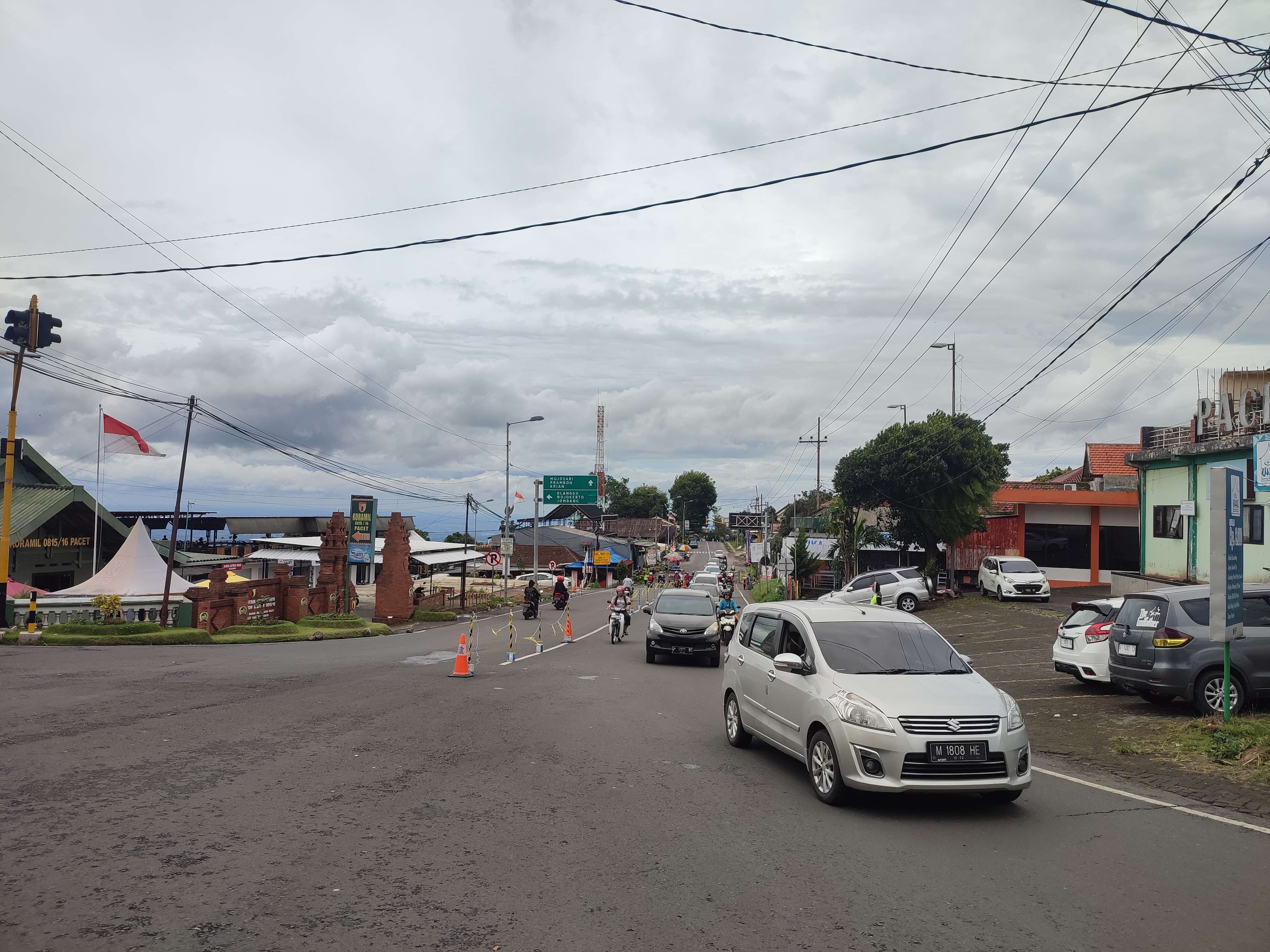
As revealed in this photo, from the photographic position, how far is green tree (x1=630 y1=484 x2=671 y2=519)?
163375 mm

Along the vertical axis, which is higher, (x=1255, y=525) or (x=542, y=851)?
(x=1255, y=525)

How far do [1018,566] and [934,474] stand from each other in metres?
6.49

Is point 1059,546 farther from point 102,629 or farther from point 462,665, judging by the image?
point 102,629

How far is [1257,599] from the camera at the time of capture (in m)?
11.7

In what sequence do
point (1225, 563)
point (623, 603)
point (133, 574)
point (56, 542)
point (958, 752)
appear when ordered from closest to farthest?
point (958, 752) → point (1225, 563) → point (623, 603) → point (133, 574) → point (56, 542)

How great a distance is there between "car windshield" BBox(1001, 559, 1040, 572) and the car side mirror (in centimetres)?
2931

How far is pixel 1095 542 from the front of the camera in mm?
41156

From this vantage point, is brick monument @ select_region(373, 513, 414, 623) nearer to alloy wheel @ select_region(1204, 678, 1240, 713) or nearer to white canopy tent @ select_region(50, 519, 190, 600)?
white canopy tent @ select_region(50, 519, 190, 600)

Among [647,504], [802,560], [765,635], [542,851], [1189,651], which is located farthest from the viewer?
[647,504]

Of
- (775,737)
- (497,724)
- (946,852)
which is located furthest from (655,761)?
(946,852)

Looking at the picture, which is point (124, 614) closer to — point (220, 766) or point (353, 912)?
point (220, 766)

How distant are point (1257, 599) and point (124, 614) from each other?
33083 mm

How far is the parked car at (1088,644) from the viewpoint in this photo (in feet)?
47.5

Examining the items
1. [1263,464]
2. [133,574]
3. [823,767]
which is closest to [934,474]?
[1263,464]
